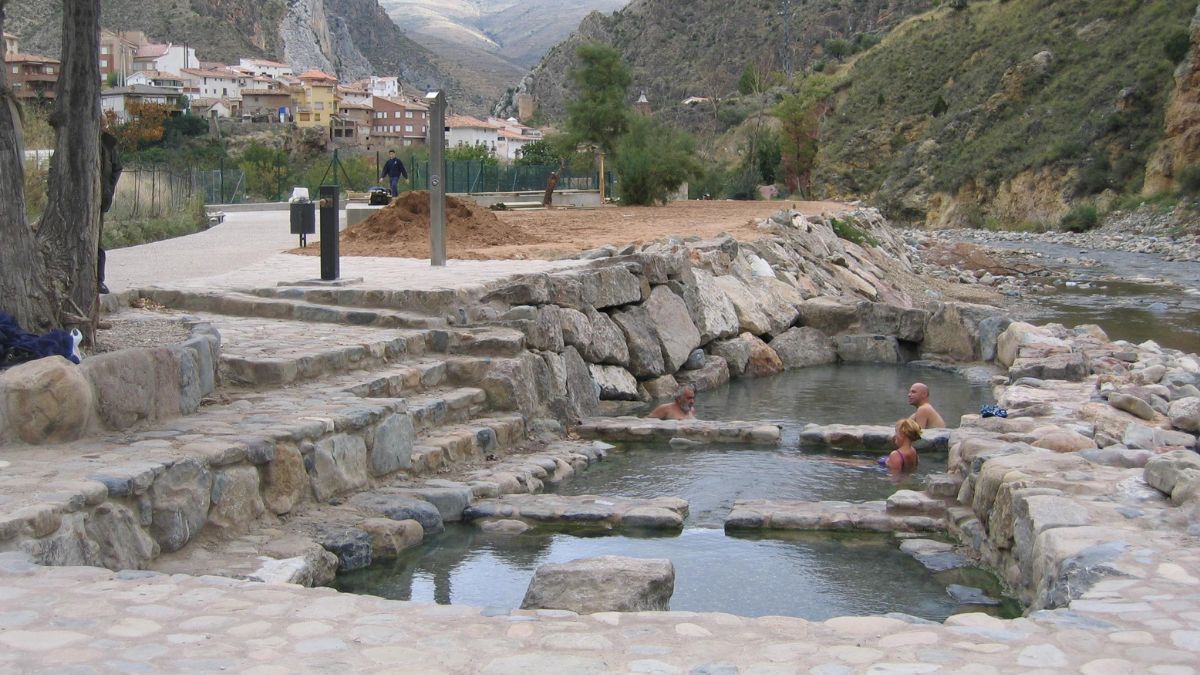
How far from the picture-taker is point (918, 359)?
52.7 feet

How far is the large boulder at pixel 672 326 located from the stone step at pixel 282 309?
11.4 feet

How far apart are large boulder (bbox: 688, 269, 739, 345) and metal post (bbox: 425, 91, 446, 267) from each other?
3.11m

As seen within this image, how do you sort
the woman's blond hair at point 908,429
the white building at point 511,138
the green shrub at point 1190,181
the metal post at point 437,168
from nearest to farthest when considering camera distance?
the woman's blond hair at point 908,429
the metal post at point 437,168
the green shrub at point 1190,181
the white building at point 511,138

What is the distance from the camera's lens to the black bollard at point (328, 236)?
39.4 ft

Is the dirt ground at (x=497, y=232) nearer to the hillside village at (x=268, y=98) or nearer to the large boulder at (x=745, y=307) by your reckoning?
the large boulder at (x=745, y=307)

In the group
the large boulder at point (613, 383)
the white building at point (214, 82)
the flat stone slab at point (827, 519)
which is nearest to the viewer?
the flat stone slab at point (827, 519)

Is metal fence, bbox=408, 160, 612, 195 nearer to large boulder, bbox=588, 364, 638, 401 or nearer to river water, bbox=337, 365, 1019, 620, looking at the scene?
large boulder, bbox=588, 364, 638, 401

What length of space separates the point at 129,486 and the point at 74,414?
0.83 m

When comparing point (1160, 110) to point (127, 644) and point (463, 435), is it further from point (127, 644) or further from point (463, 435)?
point (127, 644)

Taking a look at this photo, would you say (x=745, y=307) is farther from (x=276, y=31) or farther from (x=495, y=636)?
(x=276, y=31)

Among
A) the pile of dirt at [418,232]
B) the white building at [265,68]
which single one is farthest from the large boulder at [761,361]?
the white building at [265,68]

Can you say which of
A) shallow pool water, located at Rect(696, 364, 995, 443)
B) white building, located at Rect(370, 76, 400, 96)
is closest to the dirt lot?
shallow pool water, located at Rect(696, 364, 995, 443)

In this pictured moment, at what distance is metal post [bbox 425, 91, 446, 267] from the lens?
13.4 meters

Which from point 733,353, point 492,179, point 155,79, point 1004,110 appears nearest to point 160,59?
point 155,79
